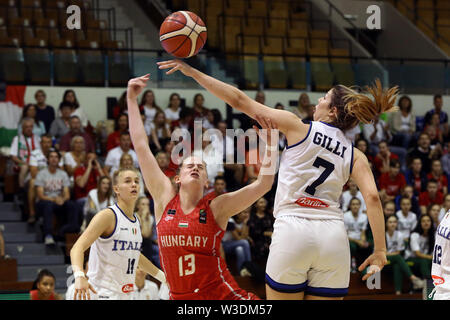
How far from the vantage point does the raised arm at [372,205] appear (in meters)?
4.60

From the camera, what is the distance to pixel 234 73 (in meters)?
13.4

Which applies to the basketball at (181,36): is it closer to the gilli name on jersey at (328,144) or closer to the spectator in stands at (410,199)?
the gilli name on jersey at (328,144)

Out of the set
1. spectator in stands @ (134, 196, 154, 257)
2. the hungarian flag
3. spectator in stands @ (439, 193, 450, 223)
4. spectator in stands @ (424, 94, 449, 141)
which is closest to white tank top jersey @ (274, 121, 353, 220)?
spectator in stands @ (134, 196, 154, 257)

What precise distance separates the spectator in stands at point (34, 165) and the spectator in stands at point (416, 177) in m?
6.17

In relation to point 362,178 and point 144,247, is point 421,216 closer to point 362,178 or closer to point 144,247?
point 144,247

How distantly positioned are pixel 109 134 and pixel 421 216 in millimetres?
5196

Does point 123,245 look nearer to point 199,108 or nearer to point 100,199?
point 100,199

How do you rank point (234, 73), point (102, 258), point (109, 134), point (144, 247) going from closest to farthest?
point (102, 258) → point (144, 247) → point (109, 134) → point (234, 73)

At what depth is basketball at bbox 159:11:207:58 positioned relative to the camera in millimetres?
5121

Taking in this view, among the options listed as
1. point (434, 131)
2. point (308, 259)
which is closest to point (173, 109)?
point (434, 131)

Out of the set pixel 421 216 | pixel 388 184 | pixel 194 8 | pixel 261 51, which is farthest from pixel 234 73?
pixel 421 216

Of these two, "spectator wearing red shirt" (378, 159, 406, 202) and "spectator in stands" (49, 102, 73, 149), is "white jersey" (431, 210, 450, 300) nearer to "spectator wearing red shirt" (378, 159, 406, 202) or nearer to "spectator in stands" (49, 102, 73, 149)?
"spectator wearing red shirt" (378, 159, 406, 202)

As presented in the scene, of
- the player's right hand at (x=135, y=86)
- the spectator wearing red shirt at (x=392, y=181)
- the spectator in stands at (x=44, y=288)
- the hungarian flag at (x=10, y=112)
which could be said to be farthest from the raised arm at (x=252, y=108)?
the spectator wearing red shirt at (x=392, y=181)

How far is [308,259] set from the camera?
4.33 meters
